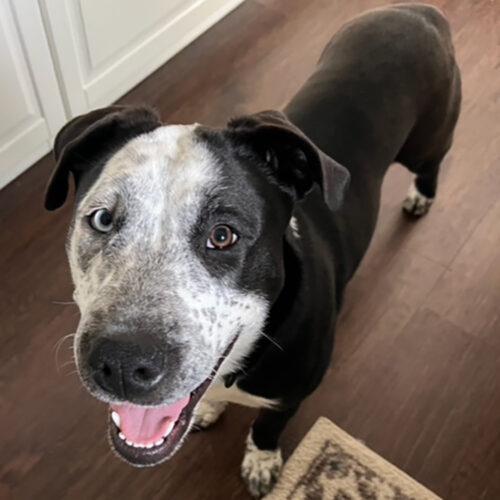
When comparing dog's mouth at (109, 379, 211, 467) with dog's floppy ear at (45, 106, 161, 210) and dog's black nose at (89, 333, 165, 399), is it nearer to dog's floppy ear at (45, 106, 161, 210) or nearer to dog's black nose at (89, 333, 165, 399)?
dog's black nose at (89, 333, 165, 399)

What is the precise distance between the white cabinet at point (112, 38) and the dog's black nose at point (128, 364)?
4.77 ft

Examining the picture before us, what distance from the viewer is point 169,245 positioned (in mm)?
1271

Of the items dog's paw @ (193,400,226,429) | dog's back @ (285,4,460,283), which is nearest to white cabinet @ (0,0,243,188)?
dog's back @ (285,4,460,283)

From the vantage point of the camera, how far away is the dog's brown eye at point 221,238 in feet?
4.31

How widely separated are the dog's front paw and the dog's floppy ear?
2.92ft

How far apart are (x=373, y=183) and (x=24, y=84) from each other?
3.94 ft

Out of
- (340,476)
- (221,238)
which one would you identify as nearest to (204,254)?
(221,238)

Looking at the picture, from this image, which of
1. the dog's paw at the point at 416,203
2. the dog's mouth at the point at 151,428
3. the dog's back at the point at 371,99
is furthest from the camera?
the dog's paw at the point at 416,203

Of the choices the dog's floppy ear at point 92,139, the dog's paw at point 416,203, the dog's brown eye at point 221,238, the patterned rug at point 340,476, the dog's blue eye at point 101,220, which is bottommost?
the patterned rug at point 340,476

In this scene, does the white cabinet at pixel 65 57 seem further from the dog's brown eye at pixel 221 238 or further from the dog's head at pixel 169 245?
the dog's brown eye at pixel 221 238

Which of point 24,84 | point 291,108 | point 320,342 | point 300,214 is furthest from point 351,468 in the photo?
point 24,84

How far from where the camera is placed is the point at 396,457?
2074 mm

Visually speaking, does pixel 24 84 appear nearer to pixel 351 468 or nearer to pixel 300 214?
pixel 300 214

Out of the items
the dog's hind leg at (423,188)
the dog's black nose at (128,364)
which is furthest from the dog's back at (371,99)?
the dog's black nose at (128,364)
